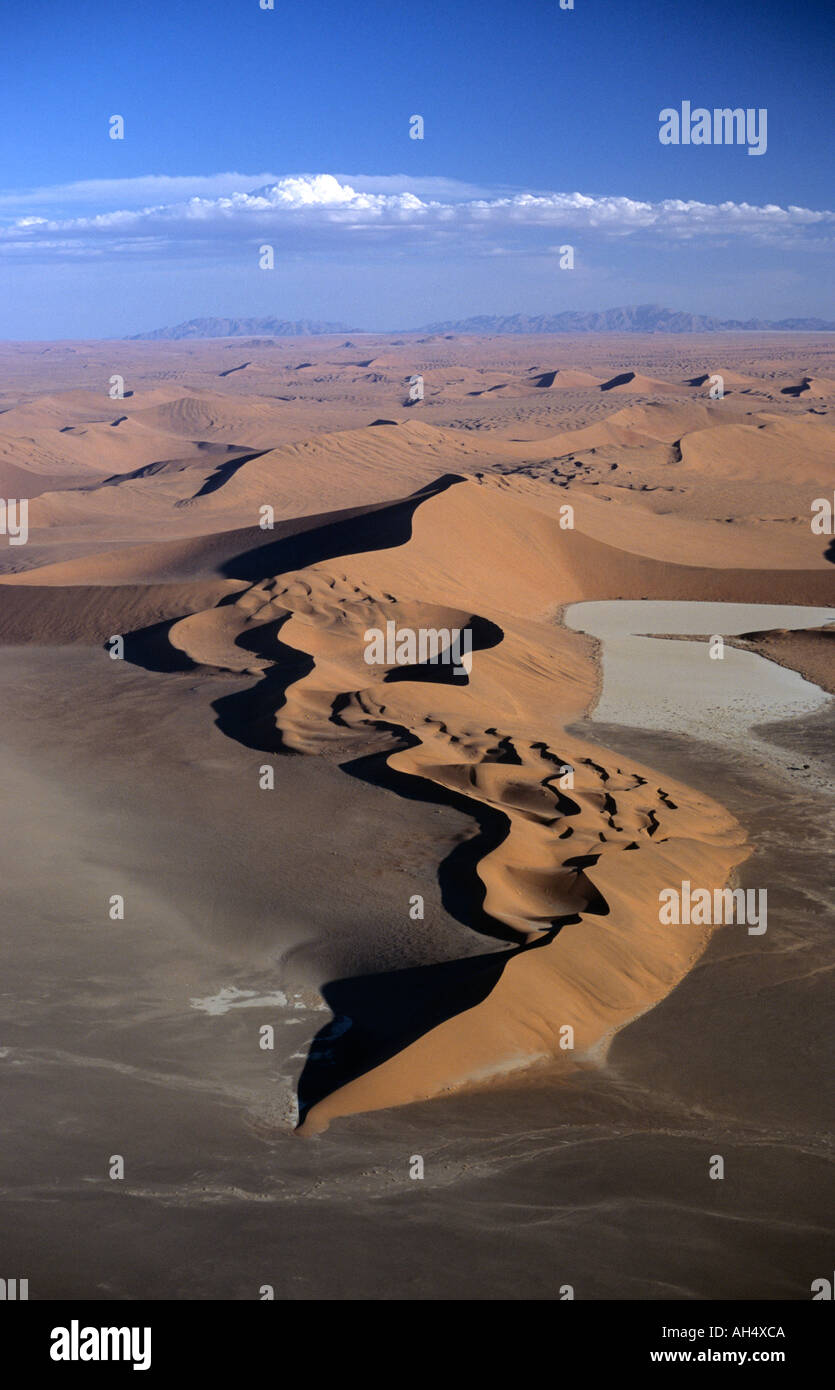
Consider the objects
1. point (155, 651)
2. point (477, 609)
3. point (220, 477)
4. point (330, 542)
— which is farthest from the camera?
point (220, 477)

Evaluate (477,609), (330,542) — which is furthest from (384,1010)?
(330,542)

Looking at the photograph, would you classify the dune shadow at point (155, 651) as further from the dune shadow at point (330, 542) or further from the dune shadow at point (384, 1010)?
the dune shadow at point (384, 1010)

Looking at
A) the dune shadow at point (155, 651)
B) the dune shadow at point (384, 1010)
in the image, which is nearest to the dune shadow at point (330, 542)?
the dune shadow at point (155, 651)

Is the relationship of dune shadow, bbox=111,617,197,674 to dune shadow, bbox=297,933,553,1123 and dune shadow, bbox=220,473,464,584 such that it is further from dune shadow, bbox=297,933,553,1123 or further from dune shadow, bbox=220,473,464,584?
dune shadow, bbox=297,933,553,1123

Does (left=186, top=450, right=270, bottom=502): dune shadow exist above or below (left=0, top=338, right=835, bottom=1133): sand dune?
above

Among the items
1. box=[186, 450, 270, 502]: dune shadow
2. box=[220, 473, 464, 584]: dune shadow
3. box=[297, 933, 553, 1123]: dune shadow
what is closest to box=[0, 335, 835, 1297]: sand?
box=[297, 933, 553, 1123]: dune shadow

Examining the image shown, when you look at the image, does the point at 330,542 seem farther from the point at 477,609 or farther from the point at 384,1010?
the point at 384,1010

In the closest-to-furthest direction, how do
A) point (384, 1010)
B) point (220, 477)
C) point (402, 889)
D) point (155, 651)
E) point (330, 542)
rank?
point (384, 1010) → point (402, 889) → point (155, 651) → point (330, 542) → point (220, 477)
